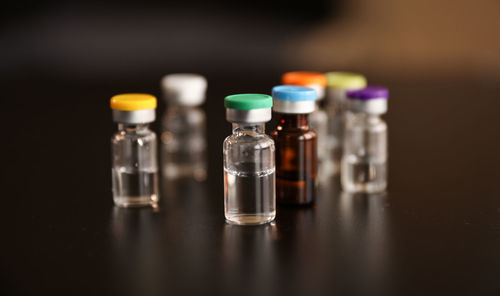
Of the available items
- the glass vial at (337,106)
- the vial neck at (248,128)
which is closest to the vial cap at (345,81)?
the glass vial at (337,106)

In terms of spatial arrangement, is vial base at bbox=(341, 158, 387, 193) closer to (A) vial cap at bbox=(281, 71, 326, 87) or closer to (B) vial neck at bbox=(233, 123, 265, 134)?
(A) vial cap at bbox=(281, 71, 326, 87)

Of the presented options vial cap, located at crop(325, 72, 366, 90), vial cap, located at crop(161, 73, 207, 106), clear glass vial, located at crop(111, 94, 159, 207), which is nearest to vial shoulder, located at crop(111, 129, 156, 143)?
clear glass vial, located at crop(111, 94, 159, 207)

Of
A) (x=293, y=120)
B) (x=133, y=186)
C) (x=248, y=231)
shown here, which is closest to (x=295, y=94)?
(x=293, y=120)

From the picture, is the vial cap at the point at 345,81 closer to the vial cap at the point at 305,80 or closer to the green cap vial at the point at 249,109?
the vial cap at the point at 305,80
